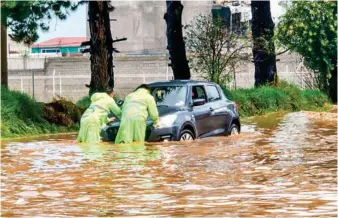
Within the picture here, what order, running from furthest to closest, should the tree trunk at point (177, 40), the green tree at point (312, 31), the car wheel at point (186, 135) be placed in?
the green tree at point (312, 31), the tree trunk at point (177, 40), the car wheel at point (186, 135)

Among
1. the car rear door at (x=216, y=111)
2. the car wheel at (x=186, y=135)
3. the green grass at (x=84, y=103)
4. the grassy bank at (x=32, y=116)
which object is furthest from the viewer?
the green grass at (x=84, y=103)

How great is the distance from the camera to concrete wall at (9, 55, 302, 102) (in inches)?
1987

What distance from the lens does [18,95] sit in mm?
25031

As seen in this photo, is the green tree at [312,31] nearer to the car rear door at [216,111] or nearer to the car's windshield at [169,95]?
the car rear door at [216,111]

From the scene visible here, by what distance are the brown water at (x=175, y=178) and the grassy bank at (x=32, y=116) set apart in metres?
2.00

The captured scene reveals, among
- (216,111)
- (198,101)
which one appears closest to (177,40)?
(216,111)

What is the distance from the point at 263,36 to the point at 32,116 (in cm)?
1876

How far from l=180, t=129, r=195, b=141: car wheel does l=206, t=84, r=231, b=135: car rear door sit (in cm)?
113

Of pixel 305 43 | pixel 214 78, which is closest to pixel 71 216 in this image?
pixel 214 78

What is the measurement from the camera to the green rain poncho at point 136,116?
740 inches

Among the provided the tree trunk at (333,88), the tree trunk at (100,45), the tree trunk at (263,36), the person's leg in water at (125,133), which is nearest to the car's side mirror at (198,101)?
the person's leg in water at (125,133)

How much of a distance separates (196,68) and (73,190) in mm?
26485

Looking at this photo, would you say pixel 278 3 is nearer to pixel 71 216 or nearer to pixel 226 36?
pixel 226 36

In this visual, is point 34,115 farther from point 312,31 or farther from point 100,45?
point 312,31
